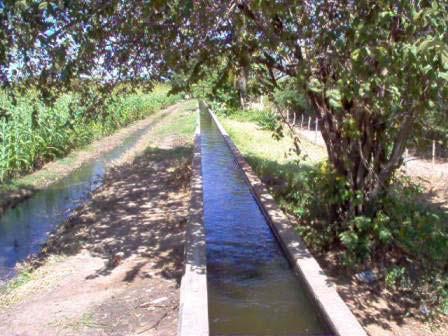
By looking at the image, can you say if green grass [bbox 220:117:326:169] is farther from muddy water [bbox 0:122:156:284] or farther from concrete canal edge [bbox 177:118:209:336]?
concrete canal edge [bbox 177:118:209:336]

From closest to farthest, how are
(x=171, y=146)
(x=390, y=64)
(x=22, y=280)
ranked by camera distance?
(x=390, y=64)
(x=22, y=280)
(x=171, y=146)

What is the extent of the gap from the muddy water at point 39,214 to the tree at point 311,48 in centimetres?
341

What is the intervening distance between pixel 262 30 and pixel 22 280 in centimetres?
451

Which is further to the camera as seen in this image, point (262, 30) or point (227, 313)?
point (262, 30)

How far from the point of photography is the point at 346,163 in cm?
664

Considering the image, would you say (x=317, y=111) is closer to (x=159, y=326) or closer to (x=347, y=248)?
(x=347, y=248)

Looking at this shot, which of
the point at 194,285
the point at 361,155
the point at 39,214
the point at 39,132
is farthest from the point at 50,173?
the point at 361,155

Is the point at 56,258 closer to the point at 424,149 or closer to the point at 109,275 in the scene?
the point at 109,275

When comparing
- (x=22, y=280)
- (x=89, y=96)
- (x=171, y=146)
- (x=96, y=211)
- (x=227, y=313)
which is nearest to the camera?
(x=227, y=313)

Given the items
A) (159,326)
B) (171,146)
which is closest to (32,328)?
(159,326)

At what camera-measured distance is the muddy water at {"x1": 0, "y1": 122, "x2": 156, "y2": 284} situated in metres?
9.54

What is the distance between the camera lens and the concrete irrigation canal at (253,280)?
5246 mm

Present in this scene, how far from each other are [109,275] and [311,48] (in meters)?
3.69

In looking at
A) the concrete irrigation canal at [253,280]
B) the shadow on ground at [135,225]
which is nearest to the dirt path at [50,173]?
the shadow on ground at [135,225]
